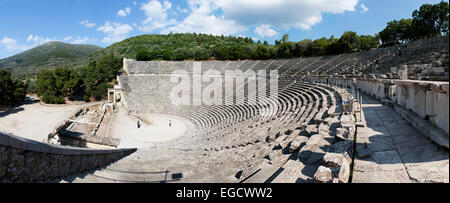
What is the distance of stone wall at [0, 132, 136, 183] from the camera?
3.72 m

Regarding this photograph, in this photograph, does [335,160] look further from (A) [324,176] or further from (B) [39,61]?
(B) [39,61]

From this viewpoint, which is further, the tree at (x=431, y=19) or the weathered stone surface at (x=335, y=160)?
the tree at (x=431, y=19)

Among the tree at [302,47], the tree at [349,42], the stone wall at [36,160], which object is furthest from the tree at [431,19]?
the stone wall at [36,160]

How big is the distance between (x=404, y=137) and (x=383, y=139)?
0.36 m

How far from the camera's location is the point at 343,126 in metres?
5.83

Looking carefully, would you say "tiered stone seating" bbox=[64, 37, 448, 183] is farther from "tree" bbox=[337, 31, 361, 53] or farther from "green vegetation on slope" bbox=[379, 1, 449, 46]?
"green vegetation on slope" bbox=[379, 1, 449, 46]

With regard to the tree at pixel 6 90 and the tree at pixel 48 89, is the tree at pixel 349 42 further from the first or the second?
the tree at pixel 6 90

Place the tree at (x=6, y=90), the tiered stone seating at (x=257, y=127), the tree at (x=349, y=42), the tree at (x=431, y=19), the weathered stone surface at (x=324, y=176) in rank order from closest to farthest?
the weathered stone surface at (x=324, y=176) < the tiered stone seating at (x=257, y=127) < the tree at (x=6, y=90) < the tree at (x=431, y=19) < the tree at (x=349, y=42)

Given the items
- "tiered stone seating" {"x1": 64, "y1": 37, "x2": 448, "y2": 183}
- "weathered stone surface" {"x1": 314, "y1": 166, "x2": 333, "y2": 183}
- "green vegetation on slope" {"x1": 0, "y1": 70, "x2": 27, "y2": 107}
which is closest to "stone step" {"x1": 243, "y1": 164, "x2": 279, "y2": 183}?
"tiered stone seating" {"x1": 64, "y1": 37, "x2": 448, "y2": 183}

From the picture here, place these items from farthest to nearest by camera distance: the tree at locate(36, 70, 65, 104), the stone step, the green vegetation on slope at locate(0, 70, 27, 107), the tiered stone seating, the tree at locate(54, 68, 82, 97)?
the tree at locate(54, 68, 82, 97) → the tree at locate(36, 70, 65, 104) → the green vegetation on slope at locate(0, 70, 27, 107) → the tiered stone seating → the stone step

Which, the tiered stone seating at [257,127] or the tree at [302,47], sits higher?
the tree at [302,47]

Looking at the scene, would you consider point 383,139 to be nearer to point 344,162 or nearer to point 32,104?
point 344,162

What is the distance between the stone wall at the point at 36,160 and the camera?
12.2 feet
